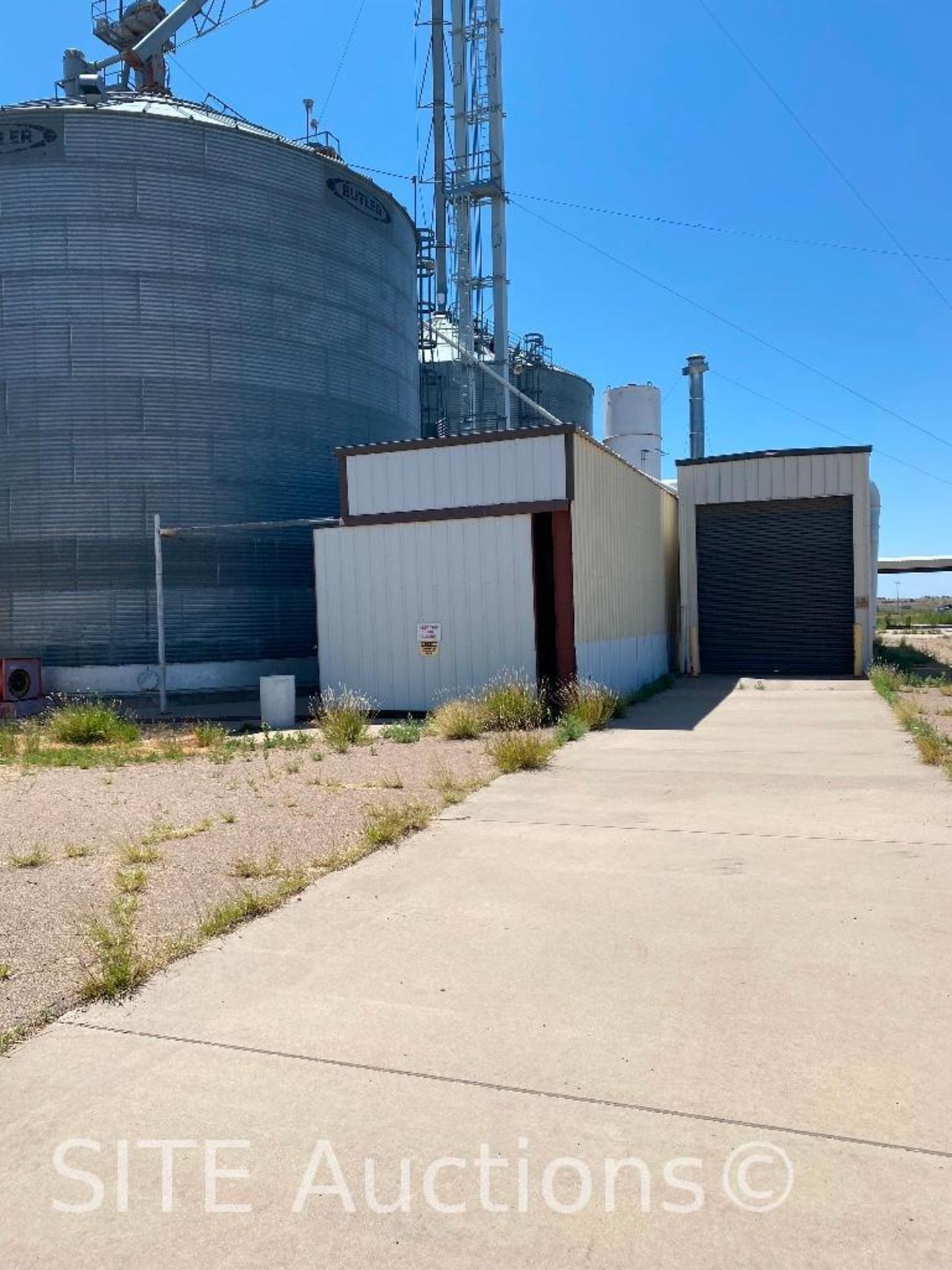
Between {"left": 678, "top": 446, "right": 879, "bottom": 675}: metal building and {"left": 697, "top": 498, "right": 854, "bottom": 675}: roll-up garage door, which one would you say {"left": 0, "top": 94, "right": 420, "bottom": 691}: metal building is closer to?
{"left": 678, "top": 446, "right": 879, "bottom": 675}: metal building

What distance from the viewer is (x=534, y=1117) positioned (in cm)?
355

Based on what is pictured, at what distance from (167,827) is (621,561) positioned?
→ 43.0ft

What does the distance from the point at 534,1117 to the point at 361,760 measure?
29.7 ft

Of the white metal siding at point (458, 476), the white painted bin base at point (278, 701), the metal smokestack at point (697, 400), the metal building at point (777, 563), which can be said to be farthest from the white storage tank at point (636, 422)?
the white painted bin base at point (278, 701)

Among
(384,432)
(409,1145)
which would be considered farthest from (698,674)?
(409,1145)

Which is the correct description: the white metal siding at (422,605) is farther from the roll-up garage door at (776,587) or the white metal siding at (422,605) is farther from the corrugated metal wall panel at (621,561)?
the roll-up garage door at (776,587)

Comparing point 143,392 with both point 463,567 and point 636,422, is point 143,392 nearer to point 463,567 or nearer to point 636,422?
point 463,567

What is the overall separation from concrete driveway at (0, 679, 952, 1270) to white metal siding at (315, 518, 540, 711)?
968 centimetres

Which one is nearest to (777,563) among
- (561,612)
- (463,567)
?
(561,612)

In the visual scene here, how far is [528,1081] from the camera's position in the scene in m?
3.82

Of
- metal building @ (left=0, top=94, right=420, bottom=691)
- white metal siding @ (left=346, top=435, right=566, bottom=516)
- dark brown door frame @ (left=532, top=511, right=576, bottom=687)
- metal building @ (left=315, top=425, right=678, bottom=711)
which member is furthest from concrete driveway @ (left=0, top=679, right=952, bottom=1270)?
metal building @ (left=0, top=94, right=420, bottom=691)

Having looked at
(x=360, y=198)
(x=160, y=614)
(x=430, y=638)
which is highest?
(x=360, y=198)

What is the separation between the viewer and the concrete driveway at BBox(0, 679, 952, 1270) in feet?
9.71

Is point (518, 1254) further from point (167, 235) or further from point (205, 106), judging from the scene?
point (205, 106)
